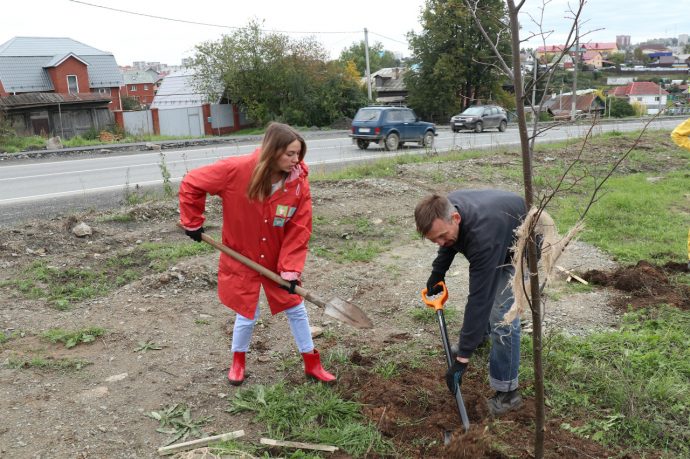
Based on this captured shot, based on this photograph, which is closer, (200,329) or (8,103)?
(200,329)

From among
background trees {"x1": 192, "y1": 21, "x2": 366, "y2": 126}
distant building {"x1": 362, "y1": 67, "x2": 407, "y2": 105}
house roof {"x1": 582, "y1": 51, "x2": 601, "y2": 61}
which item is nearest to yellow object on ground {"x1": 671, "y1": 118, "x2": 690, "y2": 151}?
house roof {"x1": 582, "y1": 51, "x2": 601, "y2": 61}

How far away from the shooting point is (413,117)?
1845 cm

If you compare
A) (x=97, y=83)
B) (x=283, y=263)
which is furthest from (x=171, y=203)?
(x=97, y=83)

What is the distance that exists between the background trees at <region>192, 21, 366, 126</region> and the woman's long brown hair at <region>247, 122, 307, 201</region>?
→ 2892cm

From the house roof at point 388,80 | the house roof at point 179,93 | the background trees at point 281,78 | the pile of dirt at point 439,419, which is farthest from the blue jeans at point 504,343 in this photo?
the house roof at point 388,80

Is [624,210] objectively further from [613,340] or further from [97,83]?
[97,83]

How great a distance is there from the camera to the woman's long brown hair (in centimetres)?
327

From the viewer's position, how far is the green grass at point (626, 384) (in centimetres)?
317

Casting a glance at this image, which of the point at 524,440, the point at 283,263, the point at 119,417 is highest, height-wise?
the point at 283,263

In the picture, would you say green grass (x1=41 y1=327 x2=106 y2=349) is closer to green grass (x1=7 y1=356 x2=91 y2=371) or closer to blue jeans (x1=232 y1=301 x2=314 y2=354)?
green grass (x1=7 y1=356 x2=91 y2=371)

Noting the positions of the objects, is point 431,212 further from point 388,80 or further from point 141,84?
point 141,84

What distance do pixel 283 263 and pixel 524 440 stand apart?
168cm

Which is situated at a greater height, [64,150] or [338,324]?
[64,150]

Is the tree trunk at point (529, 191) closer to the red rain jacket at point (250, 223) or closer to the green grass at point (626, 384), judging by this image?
the green grass at point (626, 384)
